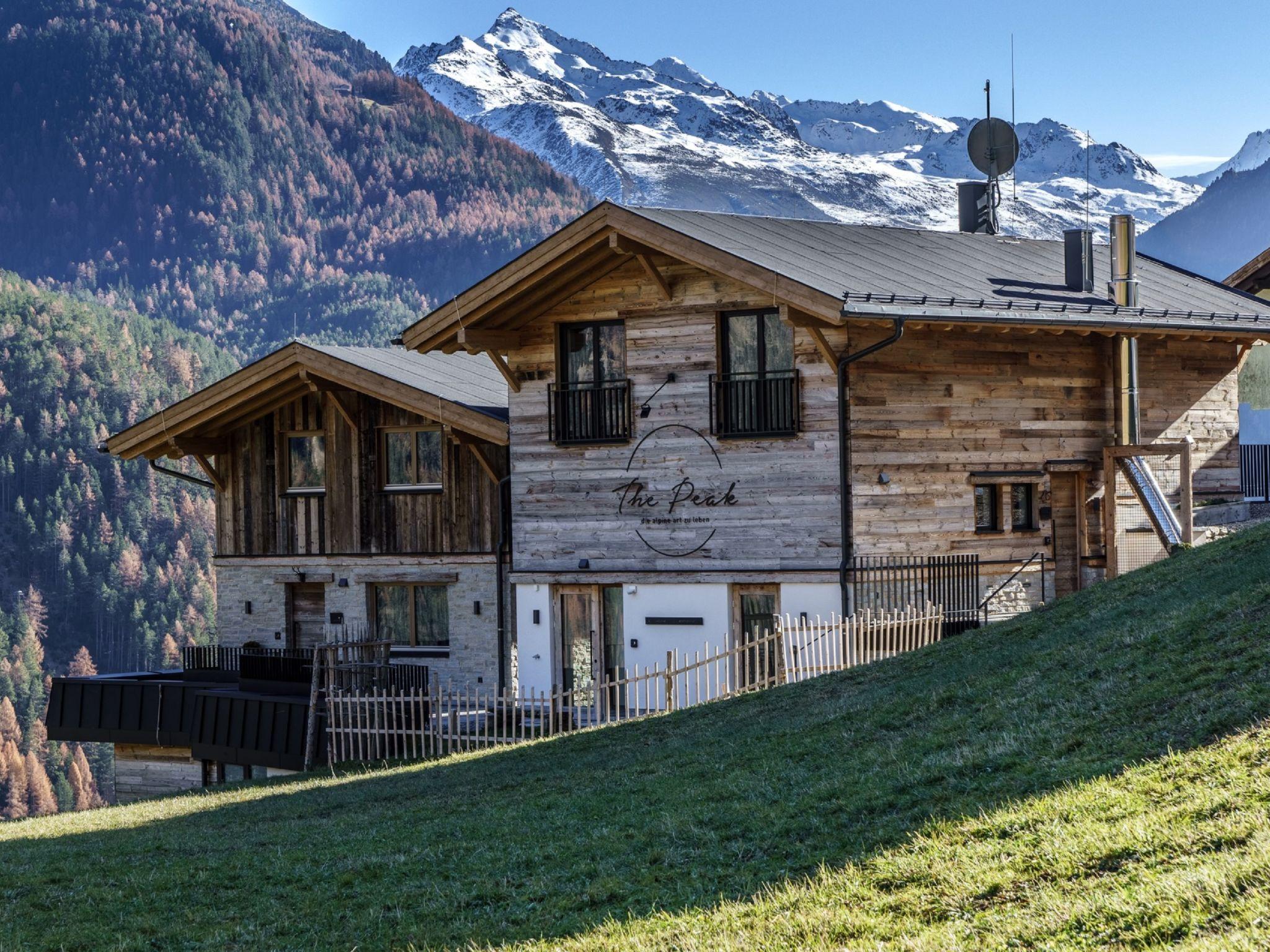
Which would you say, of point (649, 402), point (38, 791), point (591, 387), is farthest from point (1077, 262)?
point (38, 791)

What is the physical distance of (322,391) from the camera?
3134 centimetres

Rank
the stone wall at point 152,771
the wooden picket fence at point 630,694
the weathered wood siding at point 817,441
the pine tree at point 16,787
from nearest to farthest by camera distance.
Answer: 1. the wooden picket fence at point 630,694
2. the weathered wood siding at point 817,441
3. the stone wall at point 152,771
4. the pine tree at point 16,787

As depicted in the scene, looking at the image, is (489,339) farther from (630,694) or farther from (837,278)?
(630,694)

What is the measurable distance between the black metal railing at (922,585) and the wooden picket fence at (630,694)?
22.5 inches

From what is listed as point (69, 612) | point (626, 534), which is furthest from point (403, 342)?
point (69, 612)

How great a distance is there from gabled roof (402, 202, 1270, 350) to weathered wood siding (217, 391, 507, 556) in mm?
3394

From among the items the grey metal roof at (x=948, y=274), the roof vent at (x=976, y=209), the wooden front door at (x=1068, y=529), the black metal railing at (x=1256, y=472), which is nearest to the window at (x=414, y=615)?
the grey metal roof at (x=948, y=274)

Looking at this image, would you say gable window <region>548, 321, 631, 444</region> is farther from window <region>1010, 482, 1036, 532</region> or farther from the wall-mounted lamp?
window <region>1010, 482, 1036, 532</region>

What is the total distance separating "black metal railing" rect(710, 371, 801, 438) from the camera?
24.8m

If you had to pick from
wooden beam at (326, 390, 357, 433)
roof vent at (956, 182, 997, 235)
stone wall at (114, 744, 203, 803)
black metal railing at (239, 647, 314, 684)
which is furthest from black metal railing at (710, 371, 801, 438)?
stone wall at (114, 744, 203, 803)

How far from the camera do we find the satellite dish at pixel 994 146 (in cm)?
3155

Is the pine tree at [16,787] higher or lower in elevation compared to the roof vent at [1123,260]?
lower

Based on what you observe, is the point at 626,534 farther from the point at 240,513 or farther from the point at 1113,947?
the point at 1113,947

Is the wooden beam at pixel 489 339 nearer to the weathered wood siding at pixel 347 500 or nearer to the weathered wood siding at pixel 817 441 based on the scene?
the weathered wood siding at pixel 817 441
